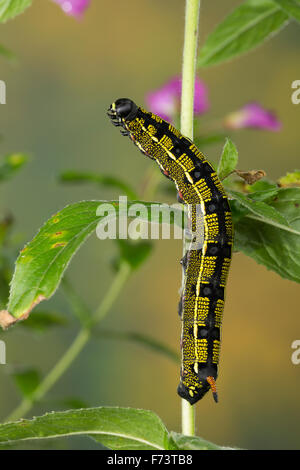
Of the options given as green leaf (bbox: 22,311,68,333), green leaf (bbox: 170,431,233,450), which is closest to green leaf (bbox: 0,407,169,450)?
green leaf (bbox: 170,431,233,450)

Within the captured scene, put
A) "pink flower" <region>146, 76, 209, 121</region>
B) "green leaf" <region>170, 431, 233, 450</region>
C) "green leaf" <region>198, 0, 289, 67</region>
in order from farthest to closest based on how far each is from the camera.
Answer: "pink flower" <region>146, 76, 209, 121</region>, "green leaf" <region>198, 0, 289, 67</region>, "green leaf" <region>170, 431, 233, 450</region>

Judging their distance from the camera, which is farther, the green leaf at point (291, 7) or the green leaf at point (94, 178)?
the green leaf at point (94, 178)

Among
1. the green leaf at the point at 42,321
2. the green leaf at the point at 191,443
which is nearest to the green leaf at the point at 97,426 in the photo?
the green leaf at the point at 191,443

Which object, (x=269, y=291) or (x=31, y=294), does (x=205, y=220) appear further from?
(x=269, y=291)

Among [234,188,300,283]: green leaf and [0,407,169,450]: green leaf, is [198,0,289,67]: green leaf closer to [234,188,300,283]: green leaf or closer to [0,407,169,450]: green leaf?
[234,188,300,283]: green leaf

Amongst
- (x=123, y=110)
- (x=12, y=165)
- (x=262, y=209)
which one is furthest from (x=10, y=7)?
(x=12, y=165)

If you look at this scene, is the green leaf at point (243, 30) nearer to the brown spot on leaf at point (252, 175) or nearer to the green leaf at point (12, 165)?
the brown spot on leaf at point (252, 175)
